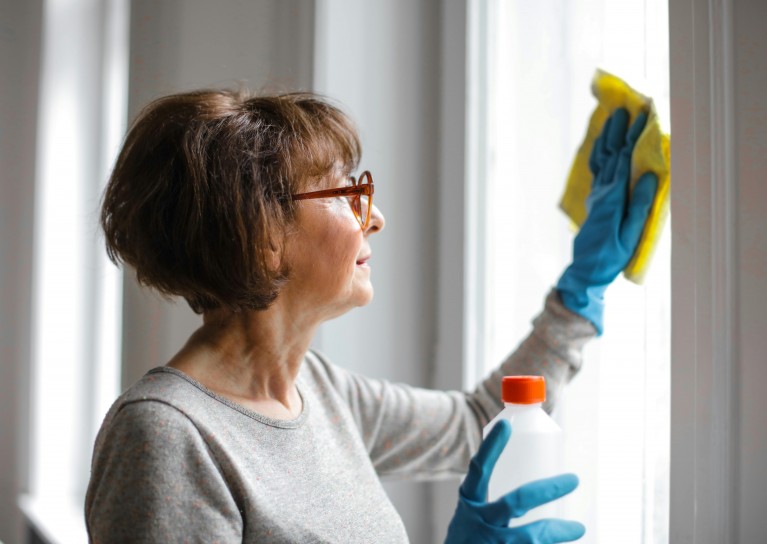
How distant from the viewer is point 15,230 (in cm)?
193

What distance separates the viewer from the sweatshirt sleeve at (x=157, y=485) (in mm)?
756

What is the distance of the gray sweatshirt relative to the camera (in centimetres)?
77

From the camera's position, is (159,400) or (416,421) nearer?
(159,400)

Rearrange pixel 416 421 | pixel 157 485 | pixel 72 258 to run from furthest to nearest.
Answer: pixel 72 258, pixel 416 421, pixel 157 485

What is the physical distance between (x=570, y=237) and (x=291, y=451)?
1.85ft

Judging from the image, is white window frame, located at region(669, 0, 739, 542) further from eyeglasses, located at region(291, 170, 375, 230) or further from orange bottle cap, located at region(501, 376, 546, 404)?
eyeglasses, located at region(291, 170, 375, 230)

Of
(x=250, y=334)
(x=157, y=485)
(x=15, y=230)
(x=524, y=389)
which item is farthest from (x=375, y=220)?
(x=15, y=230)

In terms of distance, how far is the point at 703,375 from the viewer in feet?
2.62

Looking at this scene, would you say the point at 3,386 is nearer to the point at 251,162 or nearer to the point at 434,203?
the point at 434,203

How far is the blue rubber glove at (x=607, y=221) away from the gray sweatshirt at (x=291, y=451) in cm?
4

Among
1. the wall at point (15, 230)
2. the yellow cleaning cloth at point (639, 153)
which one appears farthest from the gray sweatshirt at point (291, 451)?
the wall at point (15, 230)

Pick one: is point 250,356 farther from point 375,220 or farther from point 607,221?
point 607,221

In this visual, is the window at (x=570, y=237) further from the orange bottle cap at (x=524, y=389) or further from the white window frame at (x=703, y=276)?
the orange bottle cap at (x=524, y=389)

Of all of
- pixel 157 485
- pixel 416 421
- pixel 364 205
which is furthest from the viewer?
pixel 416 421
